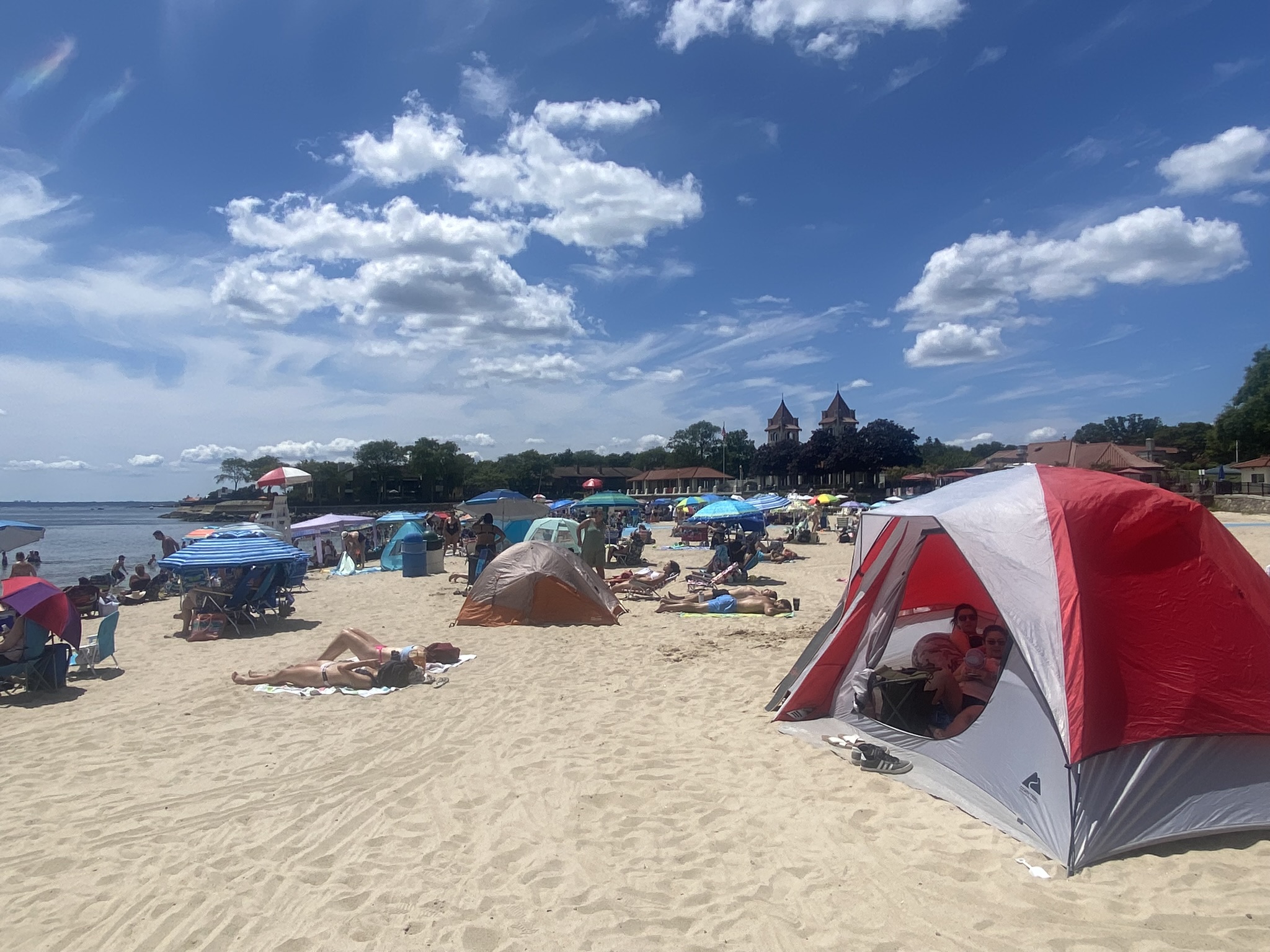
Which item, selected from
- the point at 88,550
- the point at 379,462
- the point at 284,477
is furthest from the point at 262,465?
the point at 284,477

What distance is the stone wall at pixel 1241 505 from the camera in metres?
32.4

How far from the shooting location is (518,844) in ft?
13.3

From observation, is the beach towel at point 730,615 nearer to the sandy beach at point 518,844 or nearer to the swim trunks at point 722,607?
the swim trunks at point 722,607

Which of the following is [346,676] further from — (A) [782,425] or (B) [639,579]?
(A) [782,425]

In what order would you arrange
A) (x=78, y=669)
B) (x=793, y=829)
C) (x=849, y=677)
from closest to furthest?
(x=793, y=829) → (x=849, y=677) → (x=78, y=669)

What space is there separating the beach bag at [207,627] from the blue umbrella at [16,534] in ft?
20.4

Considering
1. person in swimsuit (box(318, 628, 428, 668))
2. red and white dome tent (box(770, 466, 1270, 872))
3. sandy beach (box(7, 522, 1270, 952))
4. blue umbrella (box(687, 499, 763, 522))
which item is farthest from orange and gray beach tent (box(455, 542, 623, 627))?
blue umbrella (box(687, 499, 763, 522))

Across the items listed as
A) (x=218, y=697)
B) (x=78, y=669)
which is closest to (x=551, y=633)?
(x=218, y=697)

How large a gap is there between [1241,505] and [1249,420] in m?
25.1

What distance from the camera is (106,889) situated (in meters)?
3.62

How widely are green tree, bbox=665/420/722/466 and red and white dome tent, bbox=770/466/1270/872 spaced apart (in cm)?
9539

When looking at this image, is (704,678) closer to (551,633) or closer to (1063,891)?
(551,633)

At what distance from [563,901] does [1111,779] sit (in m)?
3.00

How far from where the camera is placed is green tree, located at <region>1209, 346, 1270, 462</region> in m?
50.6
